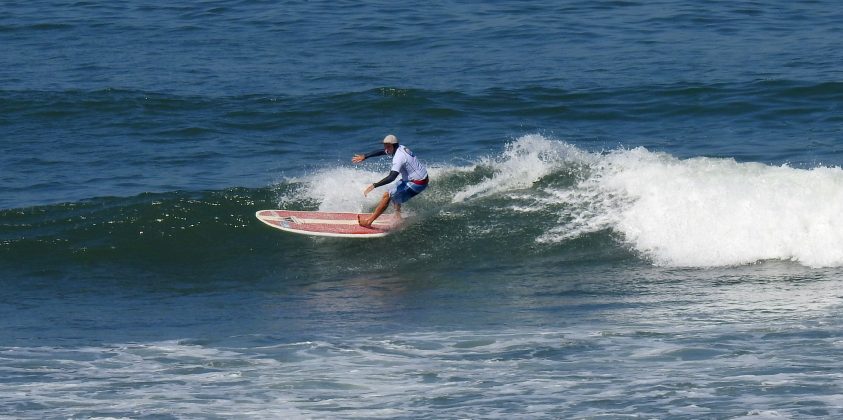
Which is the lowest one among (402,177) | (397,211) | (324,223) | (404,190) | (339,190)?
(324,223)

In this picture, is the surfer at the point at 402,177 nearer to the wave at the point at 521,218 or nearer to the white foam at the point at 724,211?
the wave at the point at 521,218

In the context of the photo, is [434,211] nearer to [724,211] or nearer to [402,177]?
[402,177]

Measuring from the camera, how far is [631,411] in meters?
9.63

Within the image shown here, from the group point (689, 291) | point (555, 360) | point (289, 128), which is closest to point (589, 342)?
point (555, 360)

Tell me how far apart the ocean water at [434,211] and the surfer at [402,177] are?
51 centimetres

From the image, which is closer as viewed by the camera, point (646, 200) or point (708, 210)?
point (708, 210)

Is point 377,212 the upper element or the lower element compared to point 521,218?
upper

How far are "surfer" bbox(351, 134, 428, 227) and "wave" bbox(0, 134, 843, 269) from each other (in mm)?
483

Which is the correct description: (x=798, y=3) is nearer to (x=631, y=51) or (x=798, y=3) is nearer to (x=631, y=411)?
(x=631, y=51)

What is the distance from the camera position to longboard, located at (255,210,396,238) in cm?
1641

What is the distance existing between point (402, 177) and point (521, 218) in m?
1.98

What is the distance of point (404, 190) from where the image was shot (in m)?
16.1

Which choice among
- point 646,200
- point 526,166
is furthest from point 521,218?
point 646,200

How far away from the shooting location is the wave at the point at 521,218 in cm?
1547
